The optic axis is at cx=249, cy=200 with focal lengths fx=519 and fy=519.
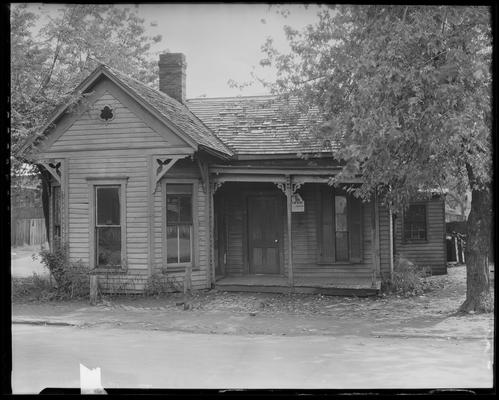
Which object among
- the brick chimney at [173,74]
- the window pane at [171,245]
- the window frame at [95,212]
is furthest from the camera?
the brick chimney at [173,74]

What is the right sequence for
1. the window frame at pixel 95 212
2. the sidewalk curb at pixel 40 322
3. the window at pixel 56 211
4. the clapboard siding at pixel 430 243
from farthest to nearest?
the clapboard siding at pixel 430 243 < the window at pixel 56 211 < the window frame at pixel 95 212 < the sidewalk curb at pixel 40 322

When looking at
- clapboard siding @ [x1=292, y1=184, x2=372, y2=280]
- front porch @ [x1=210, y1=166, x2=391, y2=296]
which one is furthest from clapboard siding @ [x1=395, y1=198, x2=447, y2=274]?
front porch @ [x1=210, y1=166, x2=391, y2=296]

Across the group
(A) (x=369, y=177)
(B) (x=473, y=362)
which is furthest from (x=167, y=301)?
(B) (x=473, y=362)

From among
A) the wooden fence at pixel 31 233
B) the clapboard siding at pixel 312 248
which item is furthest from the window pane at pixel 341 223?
the wooden fence at pixel 31 233

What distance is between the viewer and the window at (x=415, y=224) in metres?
19.2

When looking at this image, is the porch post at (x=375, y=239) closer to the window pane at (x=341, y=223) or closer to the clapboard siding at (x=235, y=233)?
the window pane at (x=341, y=223)

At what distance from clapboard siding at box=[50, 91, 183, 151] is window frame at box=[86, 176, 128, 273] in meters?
0.93

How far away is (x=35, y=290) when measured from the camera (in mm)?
14938

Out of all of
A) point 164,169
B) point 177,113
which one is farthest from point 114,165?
point 177,113

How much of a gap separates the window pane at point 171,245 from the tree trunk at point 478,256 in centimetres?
749

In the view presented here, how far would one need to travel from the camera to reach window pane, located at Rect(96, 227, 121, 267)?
47.5 ft

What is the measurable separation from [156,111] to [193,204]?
2828 millimetres

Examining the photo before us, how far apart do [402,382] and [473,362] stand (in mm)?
1954

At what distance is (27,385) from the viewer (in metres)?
6.41
